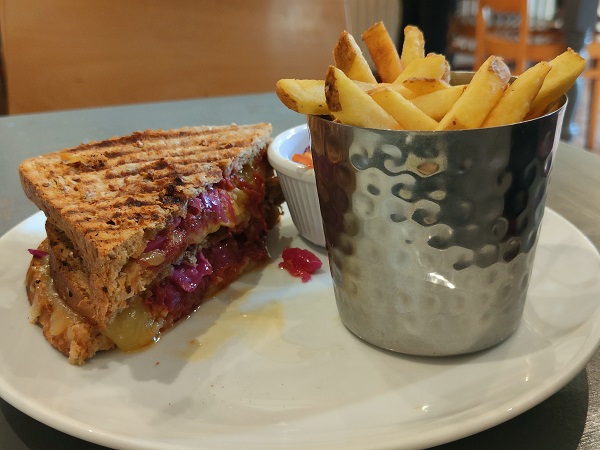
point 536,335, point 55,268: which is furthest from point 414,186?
point 55,268

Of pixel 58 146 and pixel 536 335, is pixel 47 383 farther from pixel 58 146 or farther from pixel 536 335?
pixel 58 146

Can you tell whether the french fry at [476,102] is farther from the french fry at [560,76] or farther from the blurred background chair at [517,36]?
the blurred background chair at [517,36]

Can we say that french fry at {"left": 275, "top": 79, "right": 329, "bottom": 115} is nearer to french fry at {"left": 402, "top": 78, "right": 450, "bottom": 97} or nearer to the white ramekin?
french fry at {"left": 402, "top": 78, "right": 450, "bottom": 97}

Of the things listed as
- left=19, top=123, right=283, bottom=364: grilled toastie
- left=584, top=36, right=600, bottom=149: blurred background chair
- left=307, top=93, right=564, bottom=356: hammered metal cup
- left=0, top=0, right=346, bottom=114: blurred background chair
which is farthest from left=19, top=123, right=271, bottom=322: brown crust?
left=584, top=36, right=600, bottom=149: blurred background chair

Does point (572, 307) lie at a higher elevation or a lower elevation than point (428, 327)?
lower

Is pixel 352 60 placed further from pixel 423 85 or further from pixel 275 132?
pixel 275 132
